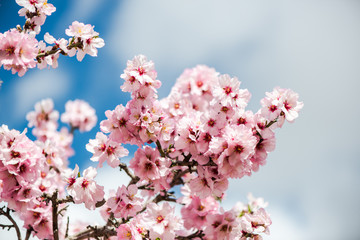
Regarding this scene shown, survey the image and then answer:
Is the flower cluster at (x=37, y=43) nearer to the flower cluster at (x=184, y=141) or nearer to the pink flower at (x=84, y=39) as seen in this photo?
the pink flower at (x=84, y=39)

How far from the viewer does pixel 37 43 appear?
12.1 feet

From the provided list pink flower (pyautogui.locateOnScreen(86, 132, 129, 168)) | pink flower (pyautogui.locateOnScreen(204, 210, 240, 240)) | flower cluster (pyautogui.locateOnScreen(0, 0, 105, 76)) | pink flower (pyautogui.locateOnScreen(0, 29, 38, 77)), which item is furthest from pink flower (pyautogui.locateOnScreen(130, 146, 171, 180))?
pink flower (pyautogui.locateOnScreen(0, 29, 38, 77))

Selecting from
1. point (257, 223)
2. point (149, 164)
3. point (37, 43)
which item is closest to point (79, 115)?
point (37, 43)

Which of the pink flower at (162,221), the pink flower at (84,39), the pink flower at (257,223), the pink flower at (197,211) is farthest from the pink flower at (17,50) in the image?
the pink flower at (257,223)

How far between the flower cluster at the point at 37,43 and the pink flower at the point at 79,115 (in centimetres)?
460

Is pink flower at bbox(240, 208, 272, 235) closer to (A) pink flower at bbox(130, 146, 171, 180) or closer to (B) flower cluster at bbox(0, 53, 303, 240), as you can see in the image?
(B) flower cluster at bbox(0, 53, 303, 240)

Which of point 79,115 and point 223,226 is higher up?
point 79,115

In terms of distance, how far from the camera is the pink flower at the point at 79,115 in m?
8.38

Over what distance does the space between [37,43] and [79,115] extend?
4974 millimetres

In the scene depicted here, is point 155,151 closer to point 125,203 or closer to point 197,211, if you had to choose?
point 125,203

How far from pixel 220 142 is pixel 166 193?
1808 mm

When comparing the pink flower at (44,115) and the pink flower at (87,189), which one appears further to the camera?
the pink flower at (44,115)

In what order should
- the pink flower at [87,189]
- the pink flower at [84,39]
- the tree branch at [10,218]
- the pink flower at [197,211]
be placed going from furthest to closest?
the pink flower at [197,211] < the tree branch at [10,218] < the pink flower at [84,39] < the pink flower at [87,189]

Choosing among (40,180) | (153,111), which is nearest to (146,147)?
(153,111)
